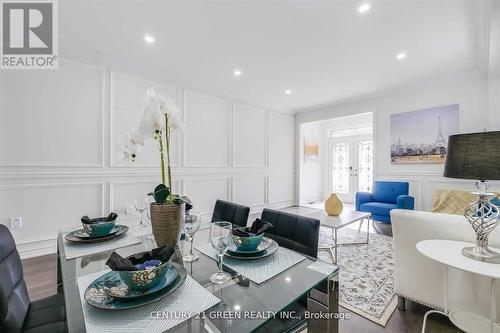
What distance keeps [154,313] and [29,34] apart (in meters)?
3.35

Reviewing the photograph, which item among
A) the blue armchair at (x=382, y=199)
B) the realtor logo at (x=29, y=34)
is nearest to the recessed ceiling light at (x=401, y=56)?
the blue armchair at (x=382, y=199)

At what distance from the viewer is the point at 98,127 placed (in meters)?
2.99

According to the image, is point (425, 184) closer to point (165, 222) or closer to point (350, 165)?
point (350, 165)

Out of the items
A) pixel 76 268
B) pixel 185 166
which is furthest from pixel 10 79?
pixel 76 268

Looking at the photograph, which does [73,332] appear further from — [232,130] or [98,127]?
[232,130]

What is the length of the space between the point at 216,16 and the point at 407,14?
6.25 feet

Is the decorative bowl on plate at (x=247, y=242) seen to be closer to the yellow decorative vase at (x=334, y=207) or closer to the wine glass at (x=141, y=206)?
the wine glass at (x=141, y=206)

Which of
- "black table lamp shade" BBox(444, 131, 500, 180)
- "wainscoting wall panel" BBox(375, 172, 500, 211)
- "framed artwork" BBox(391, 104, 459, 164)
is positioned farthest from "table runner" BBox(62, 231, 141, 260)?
"framed artwork" BBox(391, 104, 459, 164)

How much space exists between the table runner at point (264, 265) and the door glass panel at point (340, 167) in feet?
20.2

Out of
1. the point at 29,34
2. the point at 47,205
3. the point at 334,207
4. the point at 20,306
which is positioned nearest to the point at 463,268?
the point at 334,207

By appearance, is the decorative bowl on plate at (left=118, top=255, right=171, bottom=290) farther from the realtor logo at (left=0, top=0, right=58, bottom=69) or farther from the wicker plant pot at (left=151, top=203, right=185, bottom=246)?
the realtor logo at (left=0, top=0, right=58, bottom=69)

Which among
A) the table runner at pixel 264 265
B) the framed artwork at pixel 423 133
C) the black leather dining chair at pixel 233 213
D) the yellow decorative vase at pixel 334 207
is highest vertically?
the framed artwork at pixel 423 133

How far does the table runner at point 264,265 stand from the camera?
0.92 m

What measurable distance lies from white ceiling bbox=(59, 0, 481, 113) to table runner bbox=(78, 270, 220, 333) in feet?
7.67
